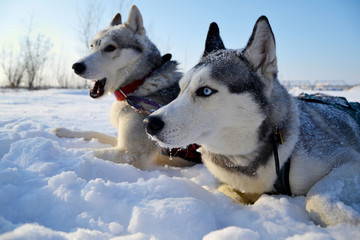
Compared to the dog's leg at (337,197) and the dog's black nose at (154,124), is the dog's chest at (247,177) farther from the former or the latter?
the dog's black nose at (154,124)

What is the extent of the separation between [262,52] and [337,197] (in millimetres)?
1082

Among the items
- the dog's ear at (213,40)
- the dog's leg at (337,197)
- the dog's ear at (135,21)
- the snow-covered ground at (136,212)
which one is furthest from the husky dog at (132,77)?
the dog's leg at (337,197)

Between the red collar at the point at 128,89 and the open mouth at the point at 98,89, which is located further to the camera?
the open mouth at the point at 98,89

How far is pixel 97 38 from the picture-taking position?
10.7 feet

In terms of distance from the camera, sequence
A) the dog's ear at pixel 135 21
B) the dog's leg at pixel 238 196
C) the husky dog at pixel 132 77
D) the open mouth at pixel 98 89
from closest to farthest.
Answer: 1. the dog's leg at pixel 238 196
2. the husky dog at pixel 132 77
3. the open mouth at pixel 98 89
4. the dog's ear at pixel 135 21

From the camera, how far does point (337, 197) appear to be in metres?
1.37

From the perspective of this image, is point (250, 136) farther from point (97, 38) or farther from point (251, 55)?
point (97, 38)

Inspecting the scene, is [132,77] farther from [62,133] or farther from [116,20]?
[116,20]

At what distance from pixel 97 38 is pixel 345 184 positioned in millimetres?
3254


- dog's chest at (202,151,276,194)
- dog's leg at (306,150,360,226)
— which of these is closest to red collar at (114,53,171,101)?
dog's chest at (202,151,276,194)

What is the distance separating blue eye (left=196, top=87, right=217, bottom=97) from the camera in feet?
5.34

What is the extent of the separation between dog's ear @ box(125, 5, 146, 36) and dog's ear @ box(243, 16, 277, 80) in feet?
7.02

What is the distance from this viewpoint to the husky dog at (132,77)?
268 cm

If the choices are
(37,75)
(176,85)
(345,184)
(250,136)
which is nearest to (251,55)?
(250,136)
